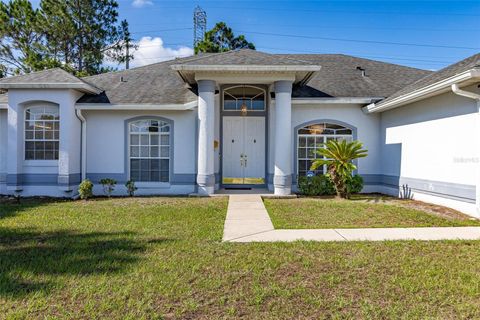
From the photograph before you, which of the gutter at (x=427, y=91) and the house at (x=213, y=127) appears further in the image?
the house at (x=213, y=127)

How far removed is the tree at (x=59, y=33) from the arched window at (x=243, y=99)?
1735 cm

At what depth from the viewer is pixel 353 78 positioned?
13.8m

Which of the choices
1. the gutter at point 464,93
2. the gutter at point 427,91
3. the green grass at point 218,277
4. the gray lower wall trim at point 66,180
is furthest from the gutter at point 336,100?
the gray lower wall trim at point 66,180

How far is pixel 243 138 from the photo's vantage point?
42.5 ft

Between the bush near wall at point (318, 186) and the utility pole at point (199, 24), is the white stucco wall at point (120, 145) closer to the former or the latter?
the bush near wall at point (318, 186)

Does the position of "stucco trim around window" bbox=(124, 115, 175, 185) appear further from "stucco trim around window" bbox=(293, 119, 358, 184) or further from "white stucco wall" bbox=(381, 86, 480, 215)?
"white stucco wall" bbox=(381, 86, 480, 215)

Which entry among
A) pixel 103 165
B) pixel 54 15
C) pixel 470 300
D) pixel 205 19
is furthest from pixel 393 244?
pixel 205 19

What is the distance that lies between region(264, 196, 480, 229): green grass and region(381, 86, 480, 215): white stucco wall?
22.6 inches

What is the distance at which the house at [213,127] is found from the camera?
10.9 meters

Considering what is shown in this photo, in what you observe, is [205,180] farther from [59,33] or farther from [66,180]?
[59,33]

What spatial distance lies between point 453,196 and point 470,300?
6.03 m

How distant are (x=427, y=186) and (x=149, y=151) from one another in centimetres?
919

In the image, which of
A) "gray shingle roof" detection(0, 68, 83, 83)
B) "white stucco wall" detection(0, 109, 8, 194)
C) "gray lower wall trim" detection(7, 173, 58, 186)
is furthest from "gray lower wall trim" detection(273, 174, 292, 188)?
"white stucco wall" detection(0, 109, 8, 194)

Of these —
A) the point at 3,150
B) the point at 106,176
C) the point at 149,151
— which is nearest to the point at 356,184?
the point at 149,151
